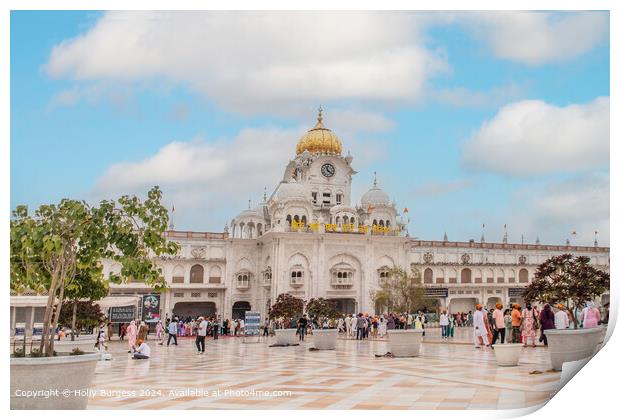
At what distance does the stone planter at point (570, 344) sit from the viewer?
377 inches

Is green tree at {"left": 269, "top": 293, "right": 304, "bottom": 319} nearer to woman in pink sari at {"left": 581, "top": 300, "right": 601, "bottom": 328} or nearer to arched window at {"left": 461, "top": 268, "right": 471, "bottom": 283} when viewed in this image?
woman in pink sari at {"left": 581, "top": 300, "right": 601, "bottom": 328}

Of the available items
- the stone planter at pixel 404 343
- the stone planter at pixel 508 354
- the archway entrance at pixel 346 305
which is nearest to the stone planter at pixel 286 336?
the stone planter at pixel 404 343

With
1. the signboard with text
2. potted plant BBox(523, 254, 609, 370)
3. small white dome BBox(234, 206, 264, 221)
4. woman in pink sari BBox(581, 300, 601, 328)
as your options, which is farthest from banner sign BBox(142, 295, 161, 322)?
the signboard with text

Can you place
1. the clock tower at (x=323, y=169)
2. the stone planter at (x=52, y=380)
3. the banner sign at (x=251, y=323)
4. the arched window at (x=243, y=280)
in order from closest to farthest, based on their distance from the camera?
the stone planter at (x=52, y=380)
the banner sign at (x=251, y=323)
the arched window at (x=243, y=280)
the clock tower at (x=323, y=169)

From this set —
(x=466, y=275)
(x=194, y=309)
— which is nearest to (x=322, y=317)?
(x=194, y=309)

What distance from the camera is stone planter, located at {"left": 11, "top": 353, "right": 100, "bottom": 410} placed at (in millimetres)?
6898

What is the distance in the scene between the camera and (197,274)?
1559 inches

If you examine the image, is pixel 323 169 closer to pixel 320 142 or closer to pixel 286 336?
pixel 320 142

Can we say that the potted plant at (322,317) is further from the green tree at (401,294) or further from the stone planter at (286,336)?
the green tree at (401,294)

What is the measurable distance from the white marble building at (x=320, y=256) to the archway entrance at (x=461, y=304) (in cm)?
7

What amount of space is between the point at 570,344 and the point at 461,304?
3543cm
